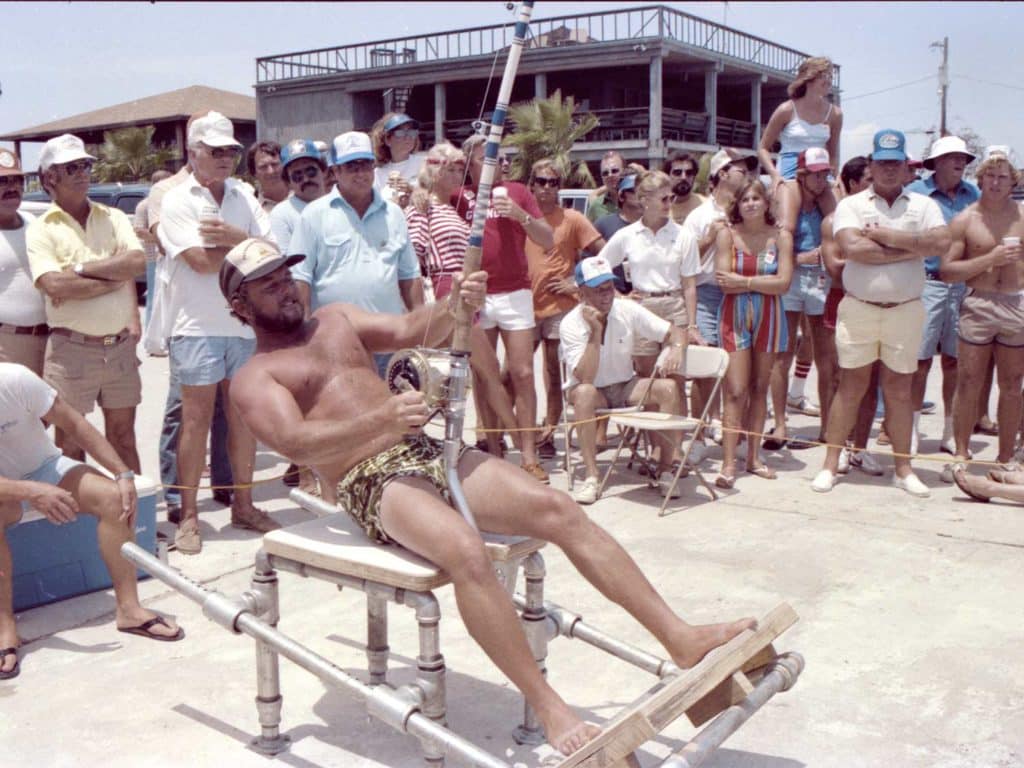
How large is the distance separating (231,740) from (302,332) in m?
1.40

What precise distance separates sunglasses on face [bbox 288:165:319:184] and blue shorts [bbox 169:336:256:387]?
1.36 meters

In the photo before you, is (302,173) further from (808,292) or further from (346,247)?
(808,292)

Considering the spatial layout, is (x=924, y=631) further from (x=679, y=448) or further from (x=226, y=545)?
(x=226, y=545)

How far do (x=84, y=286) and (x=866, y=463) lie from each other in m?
4.81

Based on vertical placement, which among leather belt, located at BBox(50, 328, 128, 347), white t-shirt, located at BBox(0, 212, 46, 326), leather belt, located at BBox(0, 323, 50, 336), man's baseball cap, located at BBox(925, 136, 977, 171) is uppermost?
man's baseball cap, located at BBox(925, 136, 977, 171)

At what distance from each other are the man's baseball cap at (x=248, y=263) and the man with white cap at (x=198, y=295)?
1730 mm

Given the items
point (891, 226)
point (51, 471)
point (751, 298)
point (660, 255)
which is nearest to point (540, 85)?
point (660, 255)

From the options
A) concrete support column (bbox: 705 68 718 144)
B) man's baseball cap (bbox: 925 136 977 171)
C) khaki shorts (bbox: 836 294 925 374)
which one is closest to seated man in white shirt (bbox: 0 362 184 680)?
khaki shorts (bbox: 836 294 925 374)

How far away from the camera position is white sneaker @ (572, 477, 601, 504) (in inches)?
251

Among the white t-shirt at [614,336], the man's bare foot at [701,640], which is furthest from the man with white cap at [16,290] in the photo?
the man's bare foot at [701,640]

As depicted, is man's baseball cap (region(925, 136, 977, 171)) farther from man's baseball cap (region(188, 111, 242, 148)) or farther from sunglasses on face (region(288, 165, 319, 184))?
man's baseball cap (region(188, 111, 242, 148))

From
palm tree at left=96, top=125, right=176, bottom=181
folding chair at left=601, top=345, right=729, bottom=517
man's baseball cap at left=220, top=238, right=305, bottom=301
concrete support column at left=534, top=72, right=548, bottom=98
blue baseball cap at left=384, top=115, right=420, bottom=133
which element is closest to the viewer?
man's baseball cap at left=220, top=238, right=305, bottom=301

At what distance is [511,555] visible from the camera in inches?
132

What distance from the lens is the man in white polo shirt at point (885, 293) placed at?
6328mm
